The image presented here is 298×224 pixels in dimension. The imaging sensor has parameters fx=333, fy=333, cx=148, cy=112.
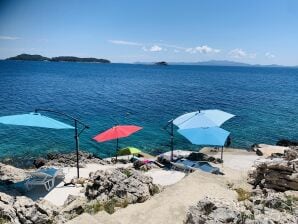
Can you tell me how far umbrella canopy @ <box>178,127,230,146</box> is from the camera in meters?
20.1

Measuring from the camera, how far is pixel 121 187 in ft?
44.1

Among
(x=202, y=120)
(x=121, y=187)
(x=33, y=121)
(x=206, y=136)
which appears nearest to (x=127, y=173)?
(x=121, y=187)

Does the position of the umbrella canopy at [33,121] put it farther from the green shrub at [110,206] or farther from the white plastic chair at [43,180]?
the green shrub at [110,206]

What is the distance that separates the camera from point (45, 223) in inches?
443

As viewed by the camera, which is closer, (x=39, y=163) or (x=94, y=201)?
(x=94, y=201)

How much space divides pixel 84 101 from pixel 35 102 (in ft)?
30.3

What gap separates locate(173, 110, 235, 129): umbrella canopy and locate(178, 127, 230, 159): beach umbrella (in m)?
0.56

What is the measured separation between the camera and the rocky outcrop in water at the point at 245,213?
8.00 metres

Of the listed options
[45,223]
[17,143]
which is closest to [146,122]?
[17,143]

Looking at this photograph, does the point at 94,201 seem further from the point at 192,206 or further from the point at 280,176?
the point at 280,176

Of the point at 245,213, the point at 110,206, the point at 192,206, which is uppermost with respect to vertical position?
the point at 245,213

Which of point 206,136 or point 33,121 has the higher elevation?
point 33,121

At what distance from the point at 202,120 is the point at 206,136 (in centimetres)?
101

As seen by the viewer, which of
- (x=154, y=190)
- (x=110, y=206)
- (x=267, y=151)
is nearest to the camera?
(x=110, y=206)
